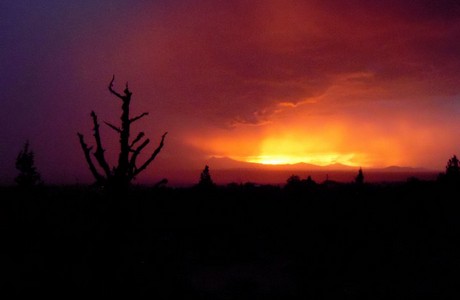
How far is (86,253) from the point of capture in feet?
70.5

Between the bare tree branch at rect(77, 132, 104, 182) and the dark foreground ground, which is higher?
the bare tree branch at rect(77, 132, 104, 182)

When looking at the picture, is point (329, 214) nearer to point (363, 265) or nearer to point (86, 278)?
point (363, 265)

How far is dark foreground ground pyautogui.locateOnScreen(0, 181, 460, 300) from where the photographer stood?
1717cm

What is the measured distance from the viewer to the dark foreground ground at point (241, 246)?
56.3ft

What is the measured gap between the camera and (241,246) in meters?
42.7

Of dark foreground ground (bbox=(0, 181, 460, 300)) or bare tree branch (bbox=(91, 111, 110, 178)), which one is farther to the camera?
dark foreground ground (bbox=(0, 181, 460, 300))

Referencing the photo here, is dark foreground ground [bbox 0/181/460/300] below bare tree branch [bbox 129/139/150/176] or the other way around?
below

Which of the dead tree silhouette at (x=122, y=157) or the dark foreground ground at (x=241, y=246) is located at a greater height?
the dead tree silhouette at (x=122, y=157)

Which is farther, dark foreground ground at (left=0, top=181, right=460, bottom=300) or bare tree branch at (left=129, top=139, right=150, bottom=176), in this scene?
dark foreground ground at (left=0, top=181, right=460, bottom=300)

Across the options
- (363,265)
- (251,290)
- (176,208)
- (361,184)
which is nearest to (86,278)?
(251,290)

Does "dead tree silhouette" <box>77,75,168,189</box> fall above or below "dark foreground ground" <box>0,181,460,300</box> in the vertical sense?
above

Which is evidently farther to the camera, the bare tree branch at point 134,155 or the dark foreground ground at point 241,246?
the dark foreground ground at point 241,246

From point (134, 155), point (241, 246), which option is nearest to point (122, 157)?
point (134, 155)

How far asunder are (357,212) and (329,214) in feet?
10.8
